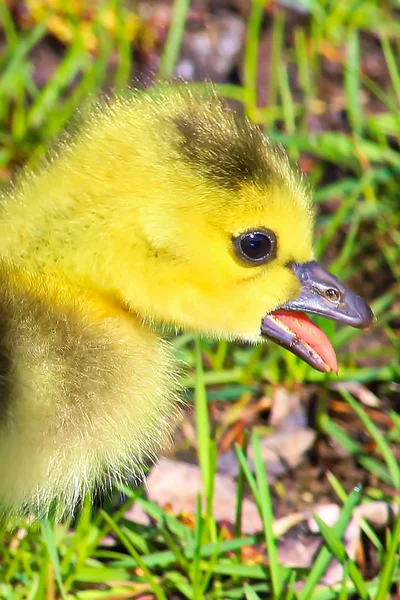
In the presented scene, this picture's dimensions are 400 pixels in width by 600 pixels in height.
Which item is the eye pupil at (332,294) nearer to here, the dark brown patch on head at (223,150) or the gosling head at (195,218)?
the gosling head at (195,218)

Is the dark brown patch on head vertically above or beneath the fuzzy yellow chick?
above

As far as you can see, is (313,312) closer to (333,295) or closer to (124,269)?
(333,295)

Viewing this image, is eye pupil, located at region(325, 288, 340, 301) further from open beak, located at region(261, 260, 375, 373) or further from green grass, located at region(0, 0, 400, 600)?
green grass, located at region(0, 0, 400, 600)

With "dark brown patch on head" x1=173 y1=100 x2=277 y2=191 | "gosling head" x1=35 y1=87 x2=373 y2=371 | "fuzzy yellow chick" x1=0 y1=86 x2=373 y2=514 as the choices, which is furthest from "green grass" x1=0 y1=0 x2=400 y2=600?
"dark brown patch on head" x1=173 y1=100 x2=277 y2=191

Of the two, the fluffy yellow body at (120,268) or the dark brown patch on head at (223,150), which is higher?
the dark brown patch on head at (223,150)

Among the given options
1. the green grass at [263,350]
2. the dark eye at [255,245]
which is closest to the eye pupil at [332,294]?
the dark eye at [255,245]
